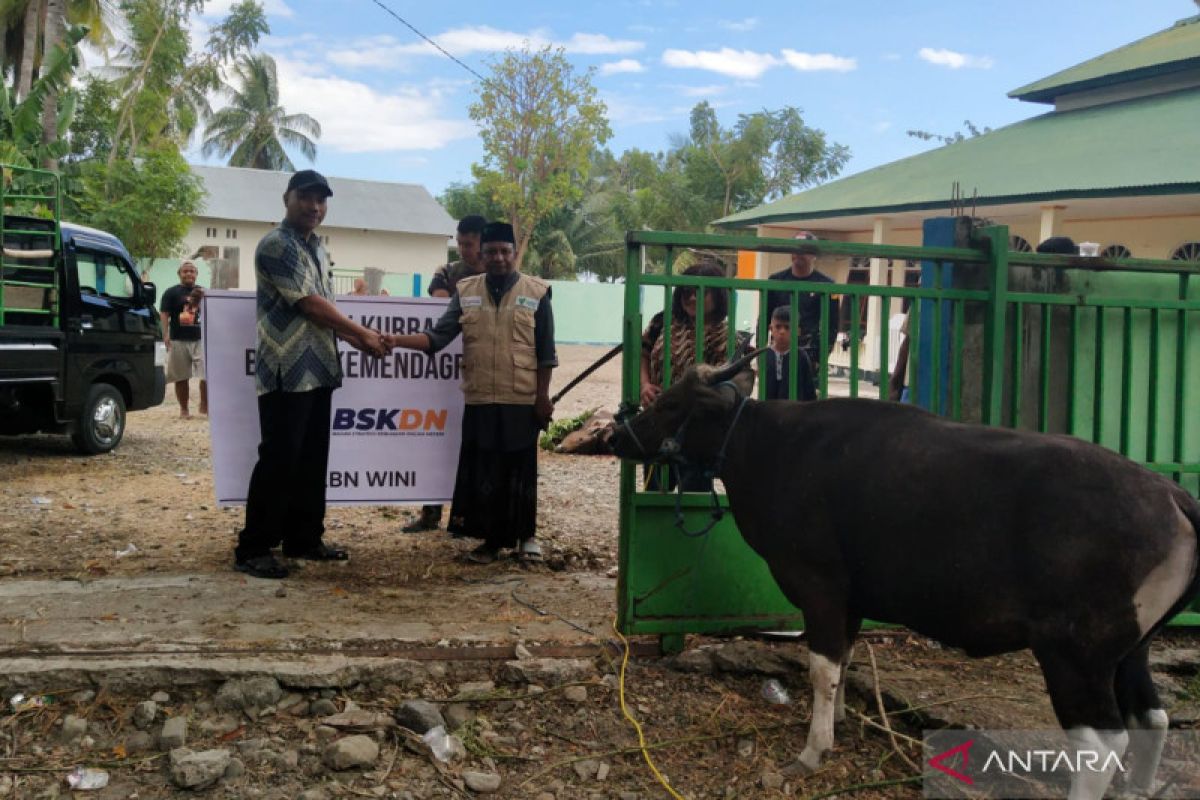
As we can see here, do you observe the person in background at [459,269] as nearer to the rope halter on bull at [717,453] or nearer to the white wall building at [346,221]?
the rope halter on bull at [717,453]

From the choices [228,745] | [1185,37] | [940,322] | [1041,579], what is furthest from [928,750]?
[1185,37]

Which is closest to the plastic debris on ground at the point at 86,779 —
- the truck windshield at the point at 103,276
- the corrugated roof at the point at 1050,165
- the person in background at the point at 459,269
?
the person in background at the point at 459,269

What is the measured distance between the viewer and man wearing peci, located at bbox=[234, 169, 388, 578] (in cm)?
545

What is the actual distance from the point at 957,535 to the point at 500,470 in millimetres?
2976

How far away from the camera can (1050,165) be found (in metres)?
15.0

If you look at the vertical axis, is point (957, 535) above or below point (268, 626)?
above

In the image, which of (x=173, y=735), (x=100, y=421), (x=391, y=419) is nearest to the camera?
(x=173, y=735)

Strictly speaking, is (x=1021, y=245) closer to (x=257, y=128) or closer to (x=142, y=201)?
(x=142, y=201)

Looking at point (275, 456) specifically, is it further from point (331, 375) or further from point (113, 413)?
point (113, 413)

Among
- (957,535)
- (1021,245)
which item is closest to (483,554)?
(957,535)

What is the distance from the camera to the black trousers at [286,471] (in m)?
5.50

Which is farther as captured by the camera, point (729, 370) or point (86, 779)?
point (729, 370)

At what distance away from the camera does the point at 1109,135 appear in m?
15.4

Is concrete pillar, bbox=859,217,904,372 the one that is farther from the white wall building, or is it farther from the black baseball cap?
the white wall building
